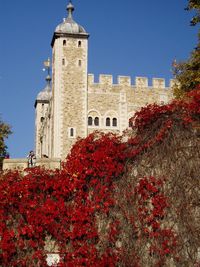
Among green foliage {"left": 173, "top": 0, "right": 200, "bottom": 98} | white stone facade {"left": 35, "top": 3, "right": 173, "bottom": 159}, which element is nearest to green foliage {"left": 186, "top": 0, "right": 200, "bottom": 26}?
green foliage {"left": 173, "top": 0, "right": 200, "bottom": 98}

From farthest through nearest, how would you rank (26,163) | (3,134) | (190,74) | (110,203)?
(3,134), (190,74), (26,163), (110,203)

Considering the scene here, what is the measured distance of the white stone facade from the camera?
33.2 meters

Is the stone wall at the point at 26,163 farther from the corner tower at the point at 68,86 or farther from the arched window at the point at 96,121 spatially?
the arched window at the point at 96,121

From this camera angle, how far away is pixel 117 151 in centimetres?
1065

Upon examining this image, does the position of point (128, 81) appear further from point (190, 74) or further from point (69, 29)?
point (190, 74)

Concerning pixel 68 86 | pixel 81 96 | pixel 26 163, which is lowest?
pixel 26 163

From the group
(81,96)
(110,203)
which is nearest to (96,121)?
(81,96)

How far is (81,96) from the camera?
3388cm

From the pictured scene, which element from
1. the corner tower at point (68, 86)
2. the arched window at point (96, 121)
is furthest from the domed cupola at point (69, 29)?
the arched window at point (96, 121)

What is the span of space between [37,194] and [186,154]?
302cm

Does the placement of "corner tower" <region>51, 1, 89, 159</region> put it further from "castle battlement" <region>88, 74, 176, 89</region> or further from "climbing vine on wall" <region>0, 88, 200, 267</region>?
"climbing vine on wall" <region>0, 88, 200, 267</region>

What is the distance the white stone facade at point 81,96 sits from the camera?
33219mm

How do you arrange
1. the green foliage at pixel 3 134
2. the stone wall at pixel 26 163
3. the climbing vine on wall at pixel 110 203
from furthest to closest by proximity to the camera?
the green foliage at pixel 3 134, the stone wall at pixel 26 163, the climbing vine on wall at pixel 110 203

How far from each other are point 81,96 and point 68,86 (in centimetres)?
104
